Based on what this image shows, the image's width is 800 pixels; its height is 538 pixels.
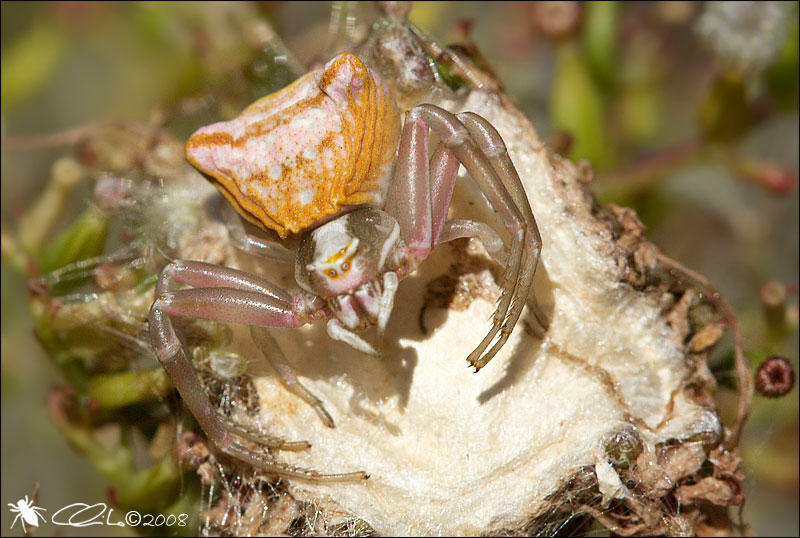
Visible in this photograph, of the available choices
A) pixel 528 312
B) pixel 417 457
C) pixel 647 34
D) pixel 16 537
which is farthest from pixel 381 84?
pixel 647 34

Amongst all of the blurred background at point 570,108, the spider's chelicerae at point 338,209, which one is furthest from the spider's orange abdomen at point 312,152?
the blurred background at point 570,108

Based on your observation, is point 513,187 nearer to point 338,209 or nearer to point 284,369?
point 338,209

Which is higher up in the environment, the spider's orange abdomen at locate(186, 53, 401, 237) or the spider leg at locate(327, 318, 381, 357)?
the spider's orange abdomen at locate(186, 53, 401, 237)

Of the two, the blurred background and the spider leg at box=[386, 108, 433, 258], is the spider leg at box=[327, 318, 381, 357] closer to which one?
the spider leg at box=[386, 108, 433, 258]

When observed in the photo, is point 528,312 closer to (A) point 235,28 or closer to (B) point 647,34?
(A) point 235,28

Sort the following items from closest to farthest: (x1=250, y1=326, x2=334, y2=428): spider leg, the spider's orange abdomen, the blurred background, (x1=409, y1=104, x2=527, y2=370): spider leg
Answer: (x1=409, y1=104, x2=527, y2=370): spider leg, the spider's orange abdomen, (x1=250, y1=326, x2=334, y2=428): spider leg, the blurred background

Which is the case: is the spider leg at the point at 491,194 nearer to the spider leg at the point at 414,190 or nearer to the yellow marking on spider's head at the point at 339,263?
the spider leg at the point at 414,190

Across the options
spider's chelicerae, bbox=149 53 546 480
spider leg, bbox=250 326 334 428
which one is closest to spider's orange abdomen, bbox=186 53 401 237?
spider's chelicerae, bbox=149 53 546 480
